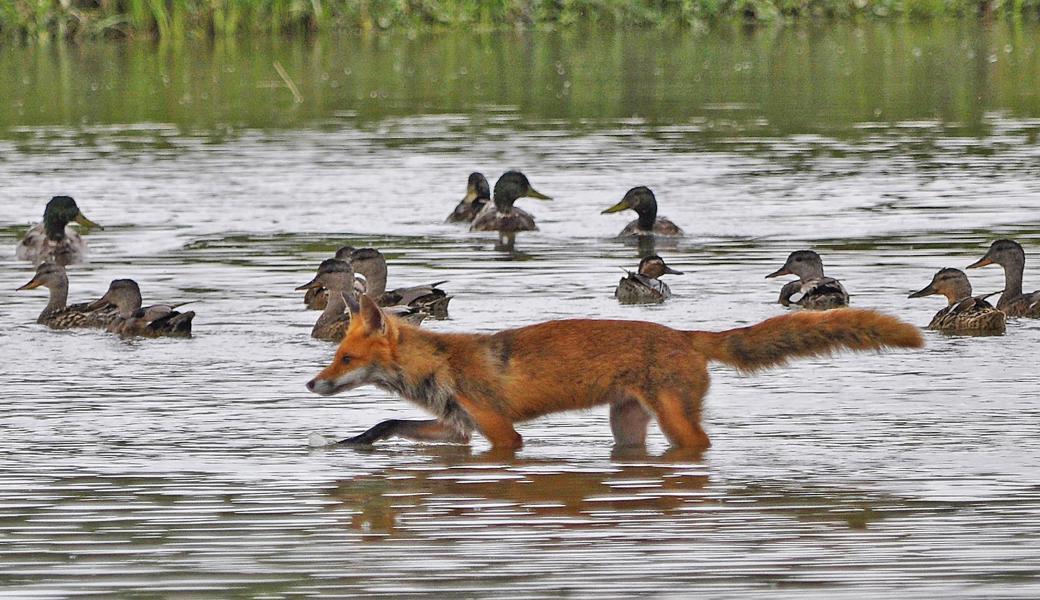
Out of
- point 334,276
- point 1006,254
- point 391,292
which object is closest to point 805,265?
point 1006,254

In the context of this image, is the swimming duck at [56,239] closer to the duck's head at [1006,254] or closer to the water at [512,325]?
the water at [512,325]

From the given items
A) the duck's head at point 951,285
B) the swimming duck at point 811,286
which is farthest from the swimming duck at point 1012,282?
the swimming duck at point 811,286

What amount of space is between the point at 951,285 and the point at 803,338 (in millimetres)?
4375

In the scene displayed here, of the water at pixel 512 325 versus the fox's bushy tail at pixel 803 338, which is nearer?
the water at pixel 512 325

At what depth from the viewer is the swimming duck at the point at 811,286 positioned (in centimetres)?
1327

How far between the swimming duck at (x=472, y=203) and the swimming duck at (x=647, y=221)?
1.47m

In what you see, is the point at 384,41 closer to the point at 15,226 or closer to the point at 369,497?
the point at 15,226

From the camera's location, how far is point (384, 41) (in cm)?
4347

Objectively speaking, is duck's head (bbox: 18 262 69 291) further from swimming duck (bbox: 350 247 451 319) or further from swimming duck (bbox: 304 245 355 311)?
swimming duck (bbox: 350 247 451 319)

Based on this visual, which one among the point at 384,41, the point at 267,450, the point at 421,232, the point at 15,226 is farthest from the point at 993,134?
the point at 384,41

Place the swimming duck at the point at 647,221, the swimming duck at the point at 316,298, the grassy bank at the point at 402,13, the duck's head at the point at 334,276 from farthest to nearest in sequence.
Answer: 1. the grassy bank at the point at 402,13
2. the swimming duck at the point at 647,221
3. the swimming duck at the point at 316,298
4. the duck's head at the point at 334,276

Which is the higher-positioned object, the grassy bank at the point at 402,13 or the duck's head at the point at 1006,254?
the grassy bank at the point at 402,13

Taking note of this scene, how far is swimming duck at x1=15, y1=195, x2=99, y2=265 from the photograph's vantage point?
16.4m

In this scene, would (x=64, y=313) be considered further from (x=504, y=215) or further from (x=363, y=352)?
(x=504, y=215)
